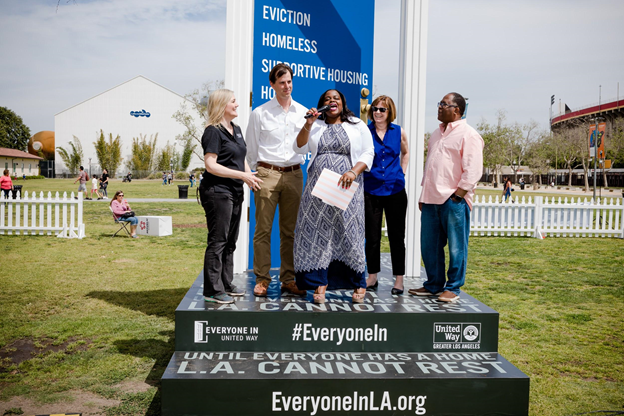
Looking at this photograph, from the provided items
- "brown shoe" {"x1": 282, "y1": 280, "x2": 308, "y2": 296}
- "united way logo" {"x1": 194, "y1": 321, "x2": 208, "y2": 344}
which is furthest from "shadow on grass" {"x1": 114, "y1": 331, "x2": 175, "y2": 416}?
"brown shoe" {"x1": 282, "y1": 280, "x2": 308, "y2": 296}

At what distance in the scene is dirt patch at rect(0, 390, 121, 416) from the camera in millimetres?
3316

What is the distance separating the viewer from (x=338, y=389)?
10.2 feet

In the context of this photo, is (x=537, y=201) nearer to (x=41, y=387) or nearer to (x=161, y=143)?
(x=41, y=387)

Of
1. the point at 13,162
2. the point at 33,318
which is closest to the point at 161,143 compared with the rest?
the point at 13,162

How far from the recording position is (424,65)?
17.9 ft

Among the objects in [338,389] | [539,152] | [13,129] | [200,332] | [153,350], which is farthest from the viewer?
[13,129]

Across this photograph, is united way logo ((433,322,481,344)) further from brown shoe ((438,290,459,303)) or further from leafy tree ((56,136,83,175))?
leafy tree ((56,136,83,175))

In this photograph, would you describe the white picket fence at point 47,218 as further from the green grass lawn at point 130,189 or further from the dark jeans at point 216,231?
the green grass lawn at point 130,189

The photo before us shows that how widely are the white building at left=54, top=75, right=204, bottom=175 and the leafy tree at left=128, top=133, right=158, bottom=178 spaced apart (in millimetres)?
836

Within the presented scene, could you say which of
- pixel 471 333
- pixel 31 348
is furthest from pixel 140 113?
pixel 471 333

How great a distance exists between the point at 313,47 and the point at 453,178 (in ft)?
8.38

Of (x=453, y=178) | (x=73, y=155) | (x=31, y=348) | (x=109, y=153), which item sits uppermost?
(x=109, y=153)

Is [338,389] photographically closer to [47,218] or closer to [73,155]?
[47,218]

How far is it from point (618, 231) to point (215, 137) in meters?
14.0
